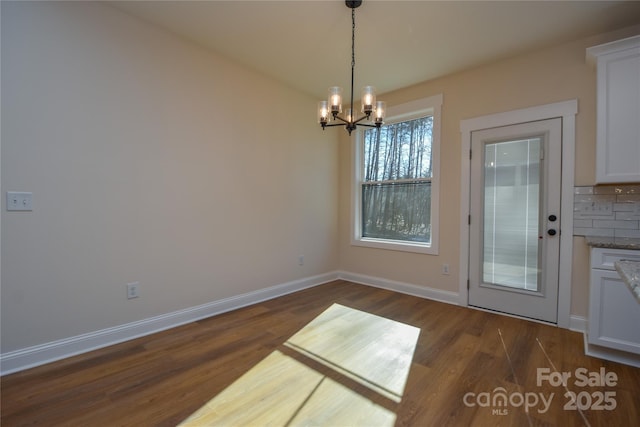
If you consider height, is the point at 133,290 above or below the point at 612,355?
above

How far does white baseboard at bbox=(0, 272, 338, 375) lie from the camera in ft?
6.69

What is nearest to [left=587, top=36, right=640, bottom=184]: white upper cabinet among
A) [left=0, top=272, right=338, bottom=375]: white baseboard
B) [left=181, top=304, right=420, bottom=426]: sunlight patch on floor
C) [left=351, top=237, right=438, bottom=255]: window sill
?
[left=351, top=237, right=438, bottom=255]: window sill

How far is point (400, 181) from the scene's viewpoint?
4043 millimetres

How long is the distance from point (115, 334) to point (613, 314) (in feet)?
13.1

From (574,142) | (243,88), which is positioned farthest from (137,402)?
(574,142)

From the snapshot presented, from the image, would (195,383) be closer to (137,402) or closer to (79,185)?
(137,402)

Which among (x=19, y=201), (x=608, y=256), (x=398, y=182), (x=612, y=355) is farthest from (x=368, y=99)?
(x=612, y=355)

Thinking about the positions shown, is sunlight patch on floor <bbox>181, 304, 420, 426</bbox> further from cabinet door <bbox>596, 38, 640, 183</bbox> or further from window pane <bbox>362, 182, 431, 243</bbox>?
cabinet door <bbox>596, 38, 640, 183</bbox>

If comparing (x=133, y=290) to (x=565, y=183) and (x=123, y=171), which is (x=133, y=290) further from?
(x=565, y=183)

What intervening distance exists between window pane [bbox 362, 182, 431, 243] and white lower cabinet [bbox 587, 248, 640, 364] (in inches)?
67.2

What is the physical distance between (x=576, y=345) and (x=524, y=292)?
65 cm

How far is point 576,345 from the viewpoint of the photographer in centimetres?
244

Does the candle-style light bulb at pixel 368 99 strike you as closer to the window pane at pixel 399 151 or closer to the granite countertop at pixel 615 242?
the window pane at pixel 399 151

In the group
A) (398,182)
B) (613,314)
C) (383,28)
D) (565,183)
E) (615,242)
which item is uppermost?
(383,28)
